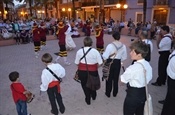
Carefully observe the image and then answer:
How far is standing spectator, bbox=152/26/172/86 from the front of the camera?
5168mm

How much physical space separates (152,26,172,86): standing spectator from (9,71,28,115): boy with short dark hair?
12.4 ft

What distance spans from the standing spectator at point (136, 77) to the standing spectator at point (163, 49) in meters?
2.68

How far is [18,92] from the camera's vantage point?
3.74 m

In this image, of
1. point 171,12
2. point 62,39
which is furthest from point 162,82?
point 171,12

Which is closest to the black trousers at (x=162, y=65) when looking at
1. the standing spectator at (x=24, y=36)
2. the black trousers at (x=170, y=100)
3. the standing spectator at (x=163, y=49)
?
the standing spectator at (x=163, y=49)

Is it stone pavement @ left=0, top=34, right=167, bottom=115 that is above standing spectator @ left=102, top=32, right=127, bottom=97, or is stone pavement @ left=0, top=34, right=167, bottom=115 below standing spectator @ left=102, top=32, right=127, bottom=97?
below

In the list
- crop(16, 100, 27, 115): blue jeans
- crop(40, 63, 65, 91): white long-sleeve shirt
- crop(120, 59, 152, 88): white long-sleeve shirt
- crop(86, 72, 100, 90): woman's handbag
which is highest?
crop(120, 59, 152, 88): white long-sleeve shirt

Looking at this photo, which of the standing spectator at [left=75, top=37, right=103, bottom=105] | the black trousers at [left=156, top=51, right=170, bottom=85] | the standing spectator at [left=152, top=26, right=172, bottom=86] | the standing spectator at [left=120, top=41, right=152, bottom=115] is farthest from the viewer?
the black trousers at [left=156, top=51, right=170, bottom=85]

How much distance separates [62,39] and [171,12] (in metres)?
21.8

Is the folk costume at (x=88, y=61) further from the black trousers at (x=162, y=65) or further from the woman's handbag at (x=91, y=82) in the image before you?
the black trousers at (x=162, y=65)

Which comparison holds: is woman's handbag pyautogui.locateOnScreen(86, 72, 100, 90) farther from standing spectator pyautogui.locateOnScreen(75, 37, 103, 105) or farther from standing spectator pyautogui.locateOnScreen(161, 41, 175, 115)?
standing spectator pyautogui.locateOnScreen(161, 41, 175, 115)

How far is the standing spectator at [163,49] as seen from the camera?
5168 mm

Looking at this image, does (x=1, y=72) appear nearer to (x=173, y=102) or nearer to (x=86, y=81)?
(x=86, y=81)

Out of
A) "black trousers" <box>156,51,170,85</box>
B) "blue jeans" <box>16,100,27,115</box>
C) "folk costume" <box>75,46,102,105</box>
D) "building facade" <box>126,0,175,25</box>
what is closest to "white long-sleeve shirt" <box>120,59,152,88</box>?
"folk costume" <box>75,46,102,105</box>
